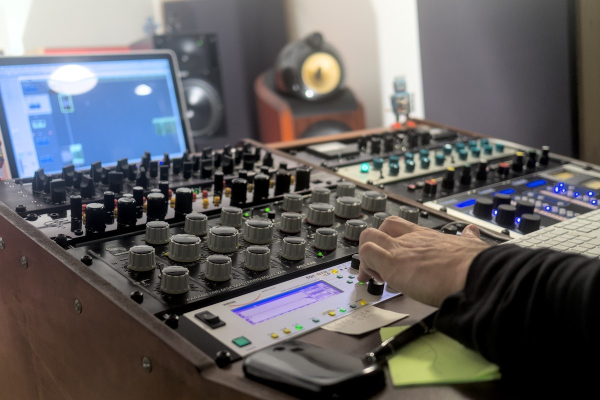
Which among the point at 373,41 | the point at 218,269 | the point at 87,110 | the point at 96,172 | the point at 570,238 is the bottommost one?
the point at 570,238

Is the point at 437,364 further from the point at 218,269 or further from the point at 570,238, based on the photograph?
the point at 570,238

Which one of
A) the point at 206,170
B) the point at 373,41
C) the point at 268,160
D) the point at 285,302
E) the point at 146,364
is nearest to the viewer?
the point at 146,364

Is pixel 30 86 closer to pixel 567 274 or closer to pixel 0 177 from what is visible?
pixel 0 177

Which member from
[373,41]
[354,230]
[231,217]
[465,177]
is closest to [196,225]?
[231,217]

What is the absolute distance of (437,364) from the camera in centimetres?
68

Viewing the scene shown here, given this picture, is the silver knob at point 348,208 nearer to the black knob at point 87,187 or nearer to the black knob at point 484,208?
the black knob at point 484,208

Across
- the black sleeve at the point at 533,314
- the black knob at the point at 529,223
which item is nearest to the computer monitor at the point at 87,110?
the black knob at the point at 529,223

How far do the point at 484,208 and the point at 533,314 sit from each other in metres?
0.64

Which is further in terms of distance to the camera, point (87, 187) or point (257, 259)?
point (87, 187)

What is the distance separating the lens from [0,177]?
4.48 feet

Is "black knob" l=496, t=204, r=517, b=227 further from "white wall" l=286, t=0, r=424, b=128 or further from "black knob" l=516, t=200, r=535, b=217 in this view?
"white wall" l=286, t=0, r=424, b=128

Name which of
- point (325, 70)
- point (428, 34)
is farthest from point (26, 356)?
point (325, 70)

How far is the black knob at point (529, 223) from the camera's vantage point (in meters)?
1.17

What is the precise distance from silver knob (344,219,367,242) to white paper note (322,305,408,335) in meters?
0.22
